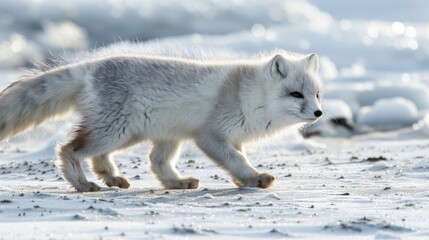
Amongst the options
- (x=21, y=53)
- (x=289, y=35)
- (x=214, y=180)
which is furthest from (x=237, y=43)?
(x=214, y=180)

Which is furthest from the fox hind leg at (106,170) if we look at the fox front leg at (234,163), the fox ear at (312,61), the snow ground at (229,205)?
the fox ear at (312,61)

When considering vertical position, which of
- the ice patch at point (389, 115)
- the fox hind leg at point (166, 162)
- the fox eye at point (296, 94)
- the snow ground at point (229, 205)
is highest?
the ice patch at point (389, 115)

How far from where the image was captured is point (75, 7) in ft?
71.6

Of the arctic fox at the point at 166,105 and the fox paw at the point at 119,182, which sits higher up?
the arctic fox at the point at 166,105

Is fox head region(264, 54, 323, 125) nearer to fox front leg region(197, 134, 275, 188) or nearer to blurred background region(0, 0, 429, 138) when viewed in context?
fox front leg region(197, 134, 275, 188)

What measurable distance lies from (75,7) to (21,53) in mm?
3585

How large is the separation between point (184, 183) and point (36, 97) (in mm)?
1216

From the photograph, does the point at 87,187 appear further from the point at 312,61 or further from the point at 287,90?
the point at 312,61

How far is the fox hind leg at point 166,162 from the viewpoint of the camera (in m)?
6.53

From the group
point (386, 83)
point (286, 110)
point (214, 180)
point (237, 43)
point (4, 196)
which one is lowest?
point (4, 196)

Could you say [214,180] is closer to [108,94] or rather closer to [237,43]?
[108,94]

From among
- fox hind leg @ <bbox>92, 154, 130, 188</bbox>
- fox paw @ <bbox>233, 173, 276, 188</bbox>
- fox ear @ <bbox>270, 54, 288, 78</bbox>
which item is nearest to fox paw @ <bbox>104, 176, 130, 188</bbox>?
fox hind leg @ <bbox>92, 154, 130, 188</bbox>

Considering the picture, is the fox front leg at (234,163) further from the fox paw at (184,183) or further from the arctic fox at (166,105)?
the fox paw at (184,183)

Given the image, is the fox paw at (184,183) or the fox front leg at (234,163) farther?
the fox paw at (184,183)
